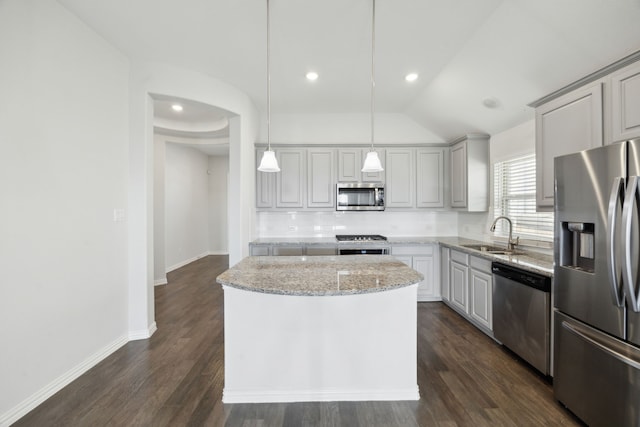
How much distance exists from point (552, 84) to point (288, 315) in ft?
9.51

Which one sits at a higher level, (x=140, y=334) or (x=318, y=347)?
(x=318, y=347)

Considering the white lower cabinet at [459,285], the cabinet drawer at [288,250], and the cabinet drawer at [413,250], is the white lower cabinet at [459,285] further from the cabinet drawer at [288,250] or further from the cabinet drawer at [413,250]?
the cabinet drawer at [288,250]

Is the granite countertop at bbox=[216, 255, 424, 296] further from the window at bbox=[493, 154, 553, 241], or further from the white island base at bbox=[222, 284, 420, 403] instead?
the window at bbox=[493, 154, 553, 241]

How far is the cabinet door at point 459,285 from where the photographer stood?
3260 millimetres

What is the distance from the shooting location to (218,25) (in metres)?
2.32

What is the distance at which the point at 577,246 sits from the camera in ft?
5.92

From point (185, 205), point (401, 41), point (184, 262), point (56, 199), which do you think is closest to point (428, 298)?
point (401, 41)

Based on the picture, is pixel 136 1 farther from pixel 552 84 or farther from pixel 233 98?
pixel 552 84

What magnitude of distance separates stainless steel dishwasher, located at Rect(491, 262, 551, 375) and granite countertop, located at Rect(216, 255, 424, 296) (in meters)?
1.06

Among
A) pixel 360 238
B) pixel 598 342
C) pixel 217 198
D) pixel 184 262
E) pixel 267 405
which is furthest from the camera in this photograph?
pixel 217 198

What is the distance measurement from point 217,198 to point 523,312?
7.12m

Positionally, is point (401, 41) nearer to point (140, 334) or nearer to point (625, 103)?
point (625, 103)

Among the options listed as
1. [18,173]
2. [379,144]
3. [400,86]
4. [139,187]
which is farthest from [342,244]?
[18,173]

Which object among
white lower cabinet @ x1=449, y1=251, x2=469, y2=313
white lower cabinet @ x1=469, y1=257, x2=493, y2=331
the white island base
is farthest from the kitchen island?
white lower cabinet @ x1=449, y1=251, x2=469, y2=313
